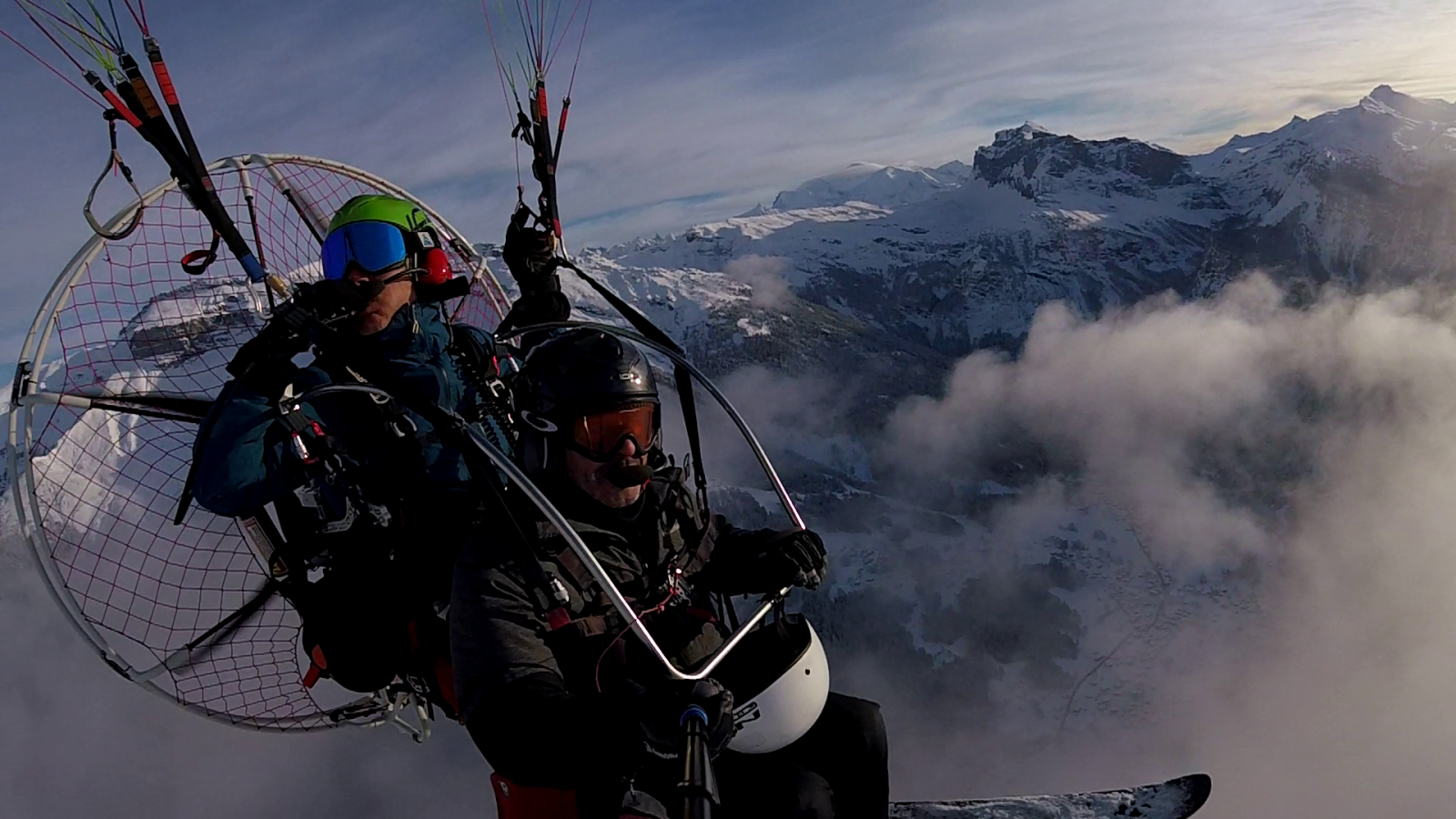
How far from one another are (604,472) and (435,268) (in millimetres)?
2292

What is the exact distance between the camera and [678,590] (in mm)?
3947

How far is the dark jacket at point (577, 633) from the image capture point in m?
2.97

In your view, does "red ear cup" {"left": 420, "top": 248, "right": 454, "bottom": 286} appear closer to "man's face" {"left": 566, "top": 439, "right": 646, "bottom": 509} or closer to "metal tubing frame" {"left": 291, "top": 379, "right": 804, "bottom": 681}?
"metal tubing frame" {"left": 291, "top": 379, "right": 804, "bottom": 681}

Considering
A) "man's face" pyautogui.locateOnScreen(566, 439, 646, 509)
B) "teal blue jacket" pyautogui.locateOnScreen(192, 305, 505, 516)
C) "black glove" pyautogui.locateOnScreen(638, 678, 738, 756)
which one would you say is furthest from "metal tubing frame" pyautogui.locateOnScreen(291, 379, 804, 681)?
"teal blue jacket" pyautogui.locateOnScreen(192, 305, 505, 516)

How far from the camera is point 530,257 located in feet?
22.8

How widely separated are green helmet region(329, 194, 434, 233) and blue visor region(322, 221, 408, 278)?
52 millimetres

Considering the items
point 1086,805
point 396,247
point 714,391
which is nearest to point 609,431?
point 714,391

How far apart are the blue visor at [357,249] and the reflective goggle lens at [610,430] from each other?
2.06 m

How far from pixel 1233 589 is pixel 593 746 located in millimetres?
229806

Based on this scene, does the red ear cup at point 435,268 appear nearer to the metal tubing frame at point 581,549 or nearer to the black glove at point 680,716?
the metal tubing frame at point 581,549

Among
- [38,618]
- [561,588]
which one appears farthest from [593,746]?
[38,618]

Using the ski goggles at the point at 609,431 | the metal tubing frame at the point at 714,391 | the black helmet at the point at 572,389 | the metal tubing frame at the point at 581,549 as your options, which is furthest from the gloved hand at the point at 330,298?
the ski goggles at the point at 609,431

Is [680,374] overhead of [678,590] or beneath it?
overhead

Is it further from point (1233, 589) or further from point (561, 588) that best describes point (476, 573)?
point (1233, 589)
